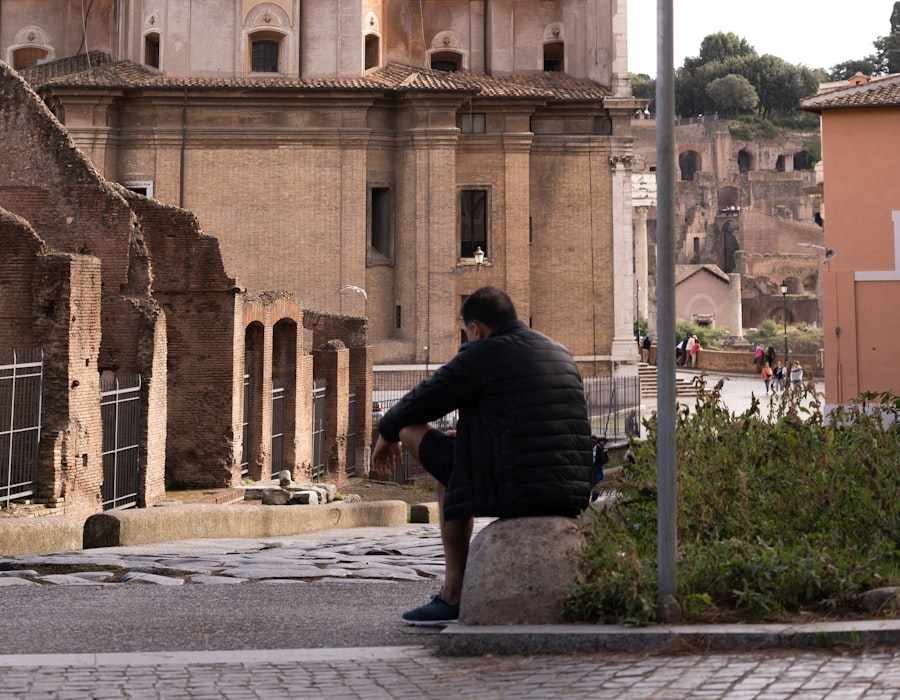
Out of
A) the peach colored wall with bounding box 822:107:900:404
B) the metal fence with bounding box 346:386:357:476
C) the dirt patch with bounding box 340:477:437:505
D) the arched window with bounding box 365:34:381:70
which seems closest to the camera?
the dirt patch with bounding box 340:477:437:505

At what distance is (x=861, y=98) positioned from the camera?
2381cm

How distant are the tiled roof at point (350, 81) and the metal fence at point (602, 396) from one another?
754 centimetres

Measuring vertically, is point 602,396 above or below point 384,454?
above

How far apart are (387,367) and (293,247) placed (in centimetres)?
407

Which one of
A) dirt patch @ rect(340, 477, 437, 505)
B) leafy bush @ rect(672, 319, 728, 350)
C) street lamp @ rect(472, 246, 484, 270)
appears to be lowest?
dirt patch @ rect(340, 477, 437, 505)

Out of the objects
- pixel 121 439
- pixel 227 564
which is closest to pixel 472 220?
pixel 121 439

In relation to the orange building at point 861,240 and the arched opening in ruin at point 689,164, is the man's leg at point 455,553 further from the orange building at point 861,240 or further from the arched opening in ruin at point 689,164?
the arched opening in ruin at point 689,164

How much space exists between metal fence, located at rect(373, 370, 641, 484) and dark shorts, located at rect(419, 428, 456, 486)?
84.0 feet

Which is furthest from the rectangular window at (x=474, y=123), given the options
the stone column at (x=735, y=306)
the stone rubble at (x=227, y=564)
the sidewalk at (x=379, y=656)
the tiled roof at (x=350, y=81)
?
the stone column at (x=735, y=306)

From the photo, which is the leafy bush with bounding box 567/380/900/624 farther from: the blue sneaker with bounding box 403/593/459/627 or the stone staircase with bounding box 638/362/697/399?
the stone staircase with bounding box 638/362/697/399

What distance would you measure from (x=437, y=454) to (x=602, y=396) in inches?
1219

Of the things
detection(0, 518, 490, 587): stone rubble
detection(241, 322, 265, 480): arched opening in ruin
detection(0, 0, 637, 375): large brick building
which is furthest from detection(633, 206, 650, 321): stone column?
detection(0, 518, 490, 587): stone rubble

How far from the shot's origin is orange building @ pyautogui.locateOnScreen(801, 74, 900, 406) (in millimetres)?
23203

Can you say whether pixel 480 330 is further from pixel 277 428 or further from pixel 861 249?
pixel 861 249
